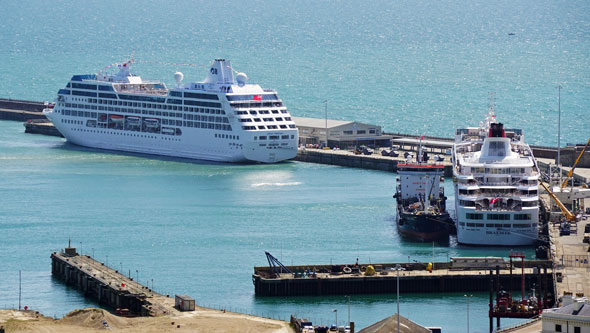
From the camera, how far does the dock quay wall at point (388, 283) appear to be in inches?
2729

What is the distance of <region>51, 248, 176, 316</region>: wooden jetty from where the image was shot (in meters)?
66.4

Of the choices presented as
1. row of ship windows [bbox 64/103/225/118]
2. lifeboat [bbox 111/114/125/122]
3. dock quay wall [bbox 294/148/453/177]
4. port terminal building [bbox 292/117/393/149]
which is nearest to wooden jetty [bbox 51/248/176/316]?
dock quay wall [bbox 294/148/453/177]

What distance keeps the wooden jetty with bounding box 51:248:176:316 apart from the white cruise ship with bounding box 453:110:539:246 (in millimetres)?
18489

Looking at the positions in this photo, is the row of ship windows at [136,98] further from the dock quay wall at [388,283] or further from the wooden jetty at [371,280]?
the dock quay wall at [388,283]

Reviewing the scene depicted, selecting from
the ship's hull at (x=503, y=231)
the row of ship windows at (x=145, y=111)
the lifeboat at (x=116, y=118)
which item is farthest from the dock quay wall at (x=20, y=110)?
the ship's hull at (x=503, y=231)

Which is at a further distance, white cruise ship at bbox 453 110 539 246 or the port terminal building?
the port terminal building

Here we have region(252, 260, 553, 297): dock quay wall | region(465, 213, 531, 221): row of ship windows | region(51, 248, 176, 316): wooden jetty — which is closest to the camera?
region(51, 248, 176, 316): wooden jetty

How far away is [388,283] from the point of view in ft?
229

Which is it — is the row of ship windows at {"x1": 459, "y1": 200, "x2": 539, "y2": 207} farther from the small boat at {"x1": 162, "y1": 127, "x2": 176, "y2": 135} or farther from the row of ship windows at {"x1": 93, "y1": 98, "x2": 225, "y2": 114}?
the small boat at {"x1": 162, "y1": 127, "x2": 176, "y2": 135}

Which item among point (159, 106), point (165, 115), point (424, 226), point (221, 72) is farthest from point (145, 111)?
point (424, 226)

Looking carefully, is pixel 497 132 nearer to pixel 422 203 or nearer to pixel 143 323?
pixel 422 203

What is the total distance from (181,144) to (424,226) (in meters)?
38.5

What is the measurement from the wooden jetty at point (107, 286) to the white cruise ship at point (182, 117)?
36.4 metres

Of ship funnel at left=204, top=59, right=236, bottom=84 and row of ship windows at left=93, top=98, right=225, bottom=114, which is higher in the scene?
ship funnel at left=204, top=59, right=236, bottom=84
